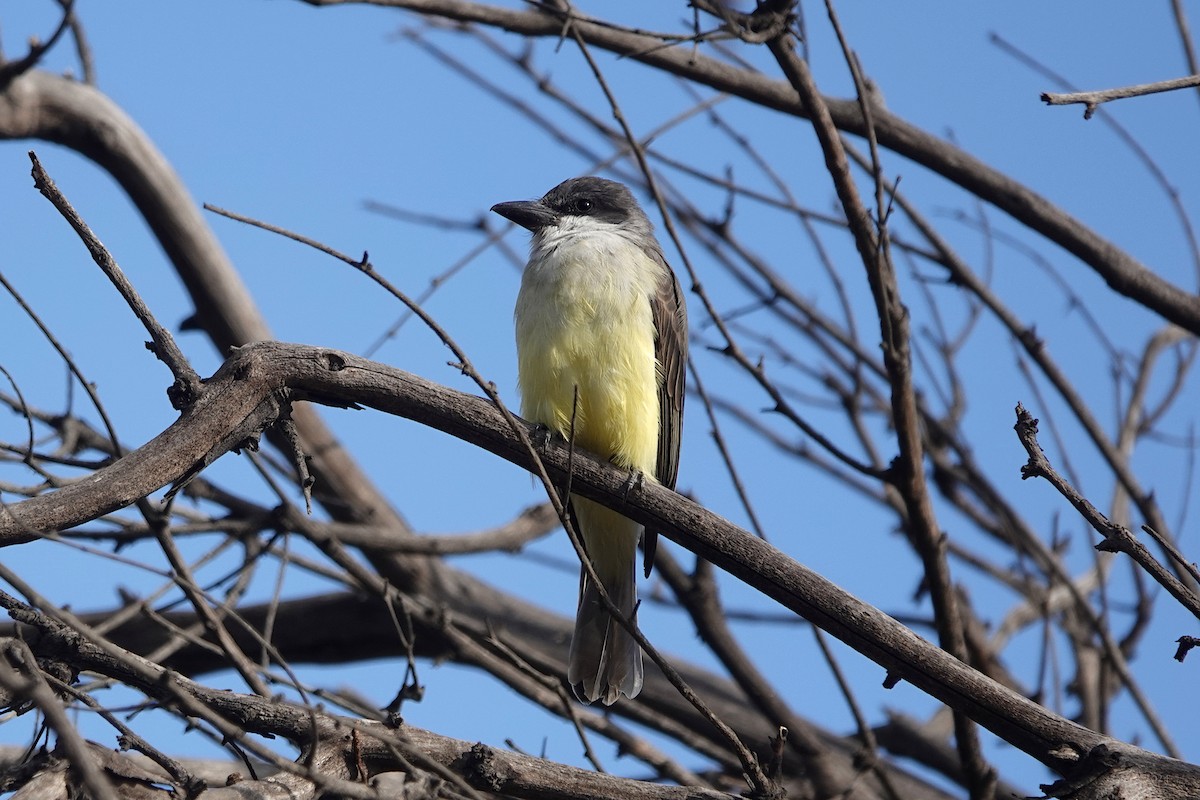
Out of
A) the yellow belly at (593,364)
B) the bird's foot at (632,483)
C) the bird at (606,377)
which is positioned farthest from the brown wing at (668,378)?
the bird's foot at (632,483)

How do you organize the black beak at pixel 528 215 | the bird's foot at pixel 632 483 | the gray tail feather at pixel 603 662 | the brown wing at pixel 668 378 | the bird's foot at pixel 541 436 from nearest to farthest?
the bird's foot at pixel 632 483 → the bird's foot at pixel 541 436 → the gray tail feather at pixel 603 662 → the brown wing at pixel 668 378 → the black beak at pixel 528 215

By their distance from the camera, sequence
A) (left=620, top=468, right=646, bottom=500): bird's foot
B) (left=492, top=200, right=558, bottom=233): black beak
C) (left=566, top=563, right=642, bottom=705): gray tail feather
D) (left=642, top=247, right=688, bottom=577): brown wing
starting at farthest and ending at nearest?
1. (left=492, top=200, right=558, bottom=233): black beak
2. (left=642, top=247, right=688, bottom=577): brown wing
3. (left=566, top=563, right=642, bottom=705): gray tail feather
4. (left=620, top=468, right=646, bottom=500): bird's foot

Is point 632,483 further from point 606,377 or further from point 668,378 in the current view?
point 668,378

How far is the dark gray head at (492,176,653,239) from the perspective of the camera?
5582mm

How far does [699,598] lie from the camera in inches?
223

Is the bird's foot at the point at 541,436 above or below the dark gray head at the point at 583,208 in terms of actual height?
below

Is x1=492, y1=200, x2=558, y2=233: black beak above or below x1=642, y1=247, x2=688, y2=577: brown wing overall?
above

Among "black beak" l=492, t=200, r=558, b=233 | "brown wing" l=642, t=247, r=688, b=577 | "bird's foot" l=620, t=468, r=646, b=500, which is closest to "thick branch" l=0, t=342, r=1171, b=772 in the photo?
"bird's foot" l=620, t=468, r=646, b=500

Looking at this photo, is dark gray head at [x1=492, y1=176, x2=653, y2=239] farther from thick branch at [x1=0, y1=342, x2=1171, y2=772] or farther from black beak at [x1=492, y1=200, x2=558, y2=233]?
thick branch at [x1=0, y1=342, x2=1171, y2=772]

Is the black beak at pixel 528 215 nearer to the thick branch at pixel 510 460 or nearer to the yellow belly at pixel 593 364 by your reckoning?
the yellow belly at pixel 593 364

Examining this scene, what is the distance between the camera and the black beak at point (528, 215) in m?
5.57

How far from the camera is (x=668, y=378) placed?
5051 millimetres

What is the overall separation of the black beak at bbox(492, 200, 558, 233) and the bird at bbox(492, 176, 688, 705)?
5.4 inches

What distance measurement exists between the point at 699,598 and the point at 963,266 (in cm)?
194
